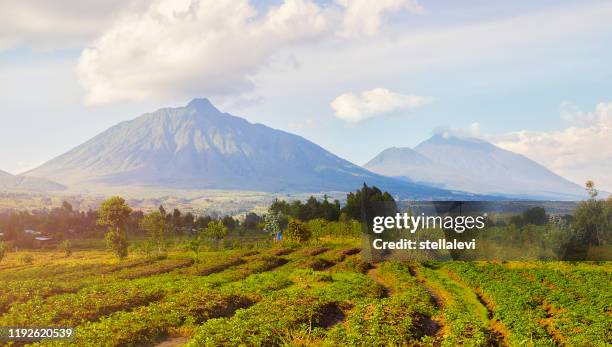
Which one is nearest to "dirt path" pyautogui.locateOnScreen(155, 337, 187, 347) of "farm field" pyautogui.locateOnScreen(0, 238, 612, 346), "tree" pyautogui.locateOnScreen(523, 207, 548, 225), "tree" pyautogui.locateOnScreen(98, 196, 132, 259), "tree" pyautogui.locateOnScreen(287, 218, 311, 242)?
"farm field" pyautogui.locateOnScreen(0, 238, 612, 346)

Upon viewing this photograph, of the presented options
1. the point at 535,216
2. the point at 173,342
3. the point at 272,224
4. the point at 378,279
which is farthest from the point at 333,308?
the point at 272,224

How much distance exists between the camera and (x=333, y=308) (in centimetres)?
3047

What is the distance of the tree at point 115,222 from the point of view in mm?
67750

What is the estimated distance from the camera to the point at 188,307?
2809 cm

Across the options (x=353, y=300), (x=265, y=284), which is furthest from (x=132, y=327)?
(x=265, y=284)

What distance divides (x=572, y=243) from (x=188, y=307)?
135ft

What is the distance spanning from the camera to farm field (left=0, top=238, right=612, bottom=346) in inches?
904

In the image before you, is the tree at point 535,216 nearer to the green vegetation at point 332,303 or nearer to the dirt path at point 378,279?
the green vegetation at point 332,303

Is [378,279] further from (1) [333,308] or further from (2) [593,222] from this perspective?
(2) [593,222]

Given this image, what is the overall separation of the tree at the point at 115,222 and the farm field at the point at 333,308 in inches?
691

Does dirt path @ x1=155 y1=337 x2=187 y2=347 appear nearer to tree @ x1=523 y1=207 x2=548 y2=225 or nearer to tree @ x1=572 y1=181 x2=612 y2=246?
tree @ x1=523 y1=207 x2=548 y2=225

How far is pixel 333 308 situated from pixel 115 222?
46.9m

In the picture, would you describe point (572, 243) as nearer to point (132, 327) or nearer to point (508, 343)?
point (508, 343)

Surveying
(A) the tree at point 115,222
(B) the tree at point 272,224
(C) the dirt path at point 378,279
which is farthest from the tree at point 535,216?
(B) the tree at point 272,224
